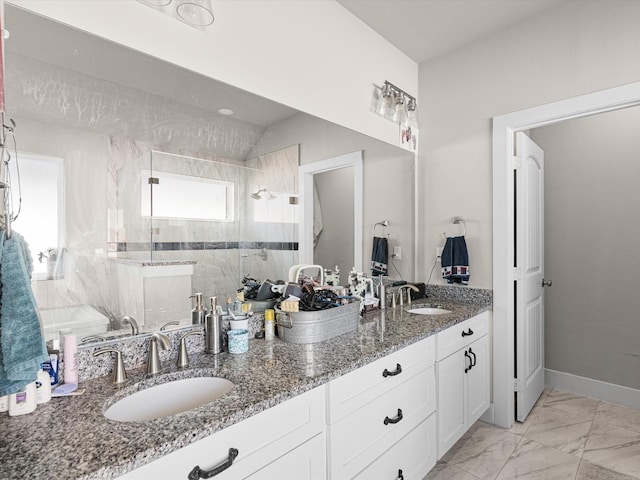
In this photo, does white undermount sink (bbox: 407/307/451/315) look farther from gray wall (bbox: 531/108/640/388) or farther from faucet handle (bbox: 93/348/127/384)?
Answer: faucet handle (bbox: 93/348/127/384)

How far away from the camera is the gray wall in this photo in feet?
8.97

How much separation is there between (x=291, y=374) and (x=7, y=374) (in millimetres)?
743

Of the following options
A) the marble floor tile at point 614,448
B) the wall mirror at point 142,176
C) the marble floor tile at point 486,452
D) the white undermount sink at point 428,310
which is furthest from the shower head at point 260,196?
the marble floor tile at point 614,448

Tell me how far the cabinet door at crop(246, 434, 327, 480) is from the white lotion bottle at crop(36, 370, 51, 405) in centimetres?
61

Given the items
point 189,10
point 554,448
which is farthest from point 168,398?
point 554,448

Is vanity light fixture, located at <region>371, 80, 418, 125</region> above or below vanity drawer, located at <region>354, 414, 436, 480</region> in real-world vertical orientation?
above

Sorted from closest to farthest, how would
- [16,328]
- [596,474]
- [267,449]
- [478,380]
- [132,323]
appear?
[16,328] → [267,449] → [132,323] → [596,474] → [478,380]

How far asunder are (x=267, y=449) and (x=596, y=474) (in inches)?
78.2

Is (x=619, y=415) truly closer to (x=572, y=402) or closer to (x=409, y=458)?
(x=572, y=402)

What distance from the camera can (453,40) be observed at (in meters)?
2.53

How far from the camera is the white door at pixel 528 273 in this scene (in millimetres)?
2441

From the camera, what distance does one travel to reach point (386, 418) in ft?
4.93

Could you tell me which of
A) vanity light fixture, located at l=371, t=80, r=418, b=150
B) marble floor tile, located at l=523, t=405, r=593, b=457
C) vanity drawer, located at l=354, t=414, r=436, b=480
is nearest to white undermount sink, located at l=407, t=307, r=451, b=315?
vanity drawer, located at l=354, t=414, r=436, b=480

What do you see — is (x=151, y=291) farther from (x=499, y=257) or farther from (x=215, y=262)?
(x=499, y=257)
